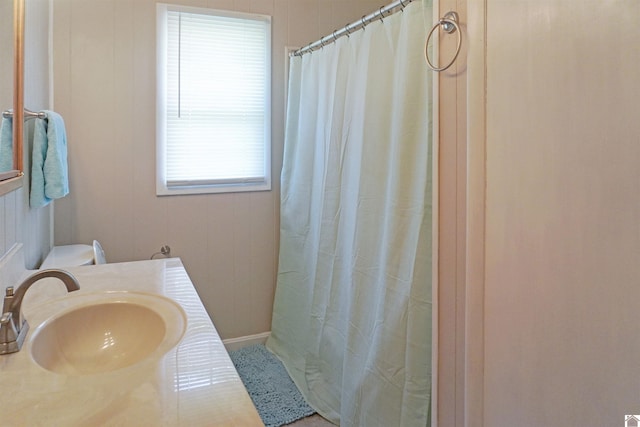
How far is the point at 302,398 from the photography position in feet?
7.02

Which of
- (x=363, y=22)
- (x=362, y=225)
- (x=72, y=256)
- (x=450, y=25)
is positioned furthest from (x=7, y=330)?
(x=363, y=22)

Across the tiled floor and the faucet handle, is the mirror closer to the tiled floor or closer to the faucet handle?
the faucet handle

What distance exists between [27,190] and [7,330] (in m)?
0.92

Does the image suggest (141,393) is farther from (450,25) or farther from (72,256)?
(72,256)

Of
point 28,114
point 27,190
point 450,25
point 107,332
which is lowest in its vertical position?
point 107,332

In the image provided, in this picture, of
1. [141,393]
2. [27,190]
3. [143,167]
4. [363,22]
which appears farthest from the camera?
[143,167]

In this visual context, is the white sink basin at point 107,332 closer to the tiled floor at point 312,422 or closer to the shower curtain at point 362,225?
the shower curtain at point 362,225

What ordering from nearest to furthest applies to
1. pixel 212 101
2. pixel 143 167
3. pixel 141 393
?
pixel 141 393 < pixel 143 167 < pixel 212 101

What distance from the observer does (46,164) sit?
1.64 metres

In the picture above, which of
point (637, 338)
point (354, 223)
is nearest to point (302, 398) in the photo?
point (354, 223)

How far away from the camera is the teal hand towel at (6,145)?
4.00 feet

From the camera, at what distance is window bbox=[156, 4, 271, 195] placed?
2.31 meters

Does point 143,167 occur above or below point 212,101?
below

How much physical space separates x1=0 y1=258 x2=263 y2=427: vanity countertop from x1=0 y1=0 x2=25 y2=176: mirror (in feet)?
2.05
